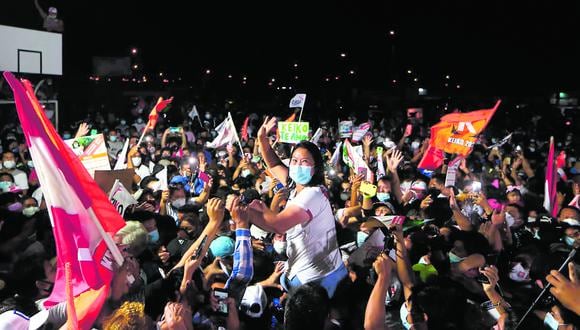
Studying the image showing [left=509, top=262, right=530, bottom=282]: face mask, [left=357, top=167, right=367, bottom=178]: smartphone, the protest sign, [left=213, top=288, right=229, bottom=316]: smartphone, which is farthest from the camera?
[left=357, top=167, right=367, bottom=178]: smartphone

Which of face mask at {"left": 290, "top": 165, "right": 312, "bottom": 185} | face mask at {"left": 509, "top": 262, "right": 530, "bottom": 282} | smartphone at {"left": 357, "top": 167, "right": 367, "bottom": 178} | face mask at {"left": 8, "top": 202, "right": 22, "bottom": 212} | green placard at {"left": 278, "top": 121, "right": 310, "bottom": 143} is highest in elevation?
green placard at {"left": 278, "top": 121, "right": 310, "bottom": 143}

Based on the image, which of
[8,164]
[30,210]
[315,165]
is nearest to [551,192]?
[315,165]

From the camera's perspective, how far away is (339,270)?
3801mm

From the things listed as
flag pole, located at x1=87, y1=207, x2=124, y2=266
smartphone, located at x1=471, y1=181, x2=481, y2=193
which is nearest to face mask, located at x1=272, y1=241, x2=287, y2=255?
flag pole, located at x1=87, y1=207, x2=124, y2=266

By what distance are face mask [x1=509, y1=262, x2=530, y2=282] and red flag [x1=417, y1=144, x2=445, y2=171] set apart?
4.74 meters

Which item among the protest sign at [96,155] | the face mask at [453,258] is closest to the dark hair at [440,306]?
the face mask at [453,258]

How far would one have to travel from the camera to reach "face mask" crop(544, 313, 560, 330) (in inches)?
140

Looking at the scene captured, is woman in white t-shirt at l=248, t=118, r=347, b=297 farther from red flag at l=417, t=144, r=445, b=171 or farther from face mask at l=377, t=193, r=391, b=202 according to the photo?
red flag at l=417, t=144, r=445, b=171

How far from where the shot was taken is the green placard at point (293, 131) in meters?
9.60

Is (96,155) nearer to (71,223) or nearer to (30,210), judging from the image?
(30,210)

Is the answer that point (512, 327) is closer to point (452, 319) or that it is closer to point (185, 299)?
point (452, 319)

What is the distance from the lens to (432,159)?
31.9ft

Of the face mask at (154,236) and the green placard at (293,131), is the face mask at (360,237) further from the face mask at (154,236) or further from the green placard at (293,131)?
the green placard at (293,131)

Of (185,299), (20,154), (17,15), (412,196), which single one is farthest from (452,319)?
(17,15)
